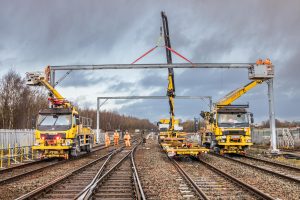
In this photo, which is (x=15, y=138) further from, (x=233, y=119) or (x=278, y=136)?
(x=278, y=136)

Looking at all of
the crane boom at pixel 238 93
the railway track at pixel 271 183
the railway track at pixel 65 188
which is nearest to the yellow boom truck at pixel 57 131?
the railway track at pixel 65 188

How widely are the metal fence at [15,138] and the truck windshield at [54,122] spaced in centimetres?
713

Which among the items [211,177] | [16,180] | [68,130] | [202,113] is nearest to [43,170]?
[16,180]

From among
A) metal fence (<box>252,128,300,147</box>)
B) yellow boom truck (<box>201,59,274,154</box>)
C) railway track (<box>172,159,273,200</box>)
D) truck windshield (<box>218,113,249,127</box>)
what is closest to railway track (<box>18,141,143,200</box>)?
railway track (<box>172,159,273,200</box>)

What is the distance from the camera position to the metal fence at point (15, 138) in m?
26.2

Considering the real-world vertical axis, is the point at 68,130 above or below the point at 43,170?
above

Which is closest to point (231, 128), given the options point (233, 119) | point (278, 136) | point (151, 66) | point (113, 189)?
point (233, 119)

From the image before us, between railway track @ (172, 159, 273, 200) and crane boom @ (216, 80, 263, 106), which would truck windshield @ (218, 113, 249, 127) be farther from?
railway track @ (172, 159, 273, 200)

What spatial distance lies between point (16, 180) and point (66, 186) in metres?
2.68

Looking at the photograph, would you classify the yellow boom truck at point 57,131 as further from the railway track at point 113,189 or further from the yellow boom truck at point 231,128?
the yellow boom truck at point 231,128

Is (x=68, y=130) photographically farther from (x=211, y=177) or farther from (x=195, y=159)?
(x=211, y=177)

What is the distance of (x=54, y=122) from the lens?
20.1m

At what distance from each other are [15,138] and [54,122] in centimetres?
920

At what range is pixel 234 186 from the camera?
432 inches
